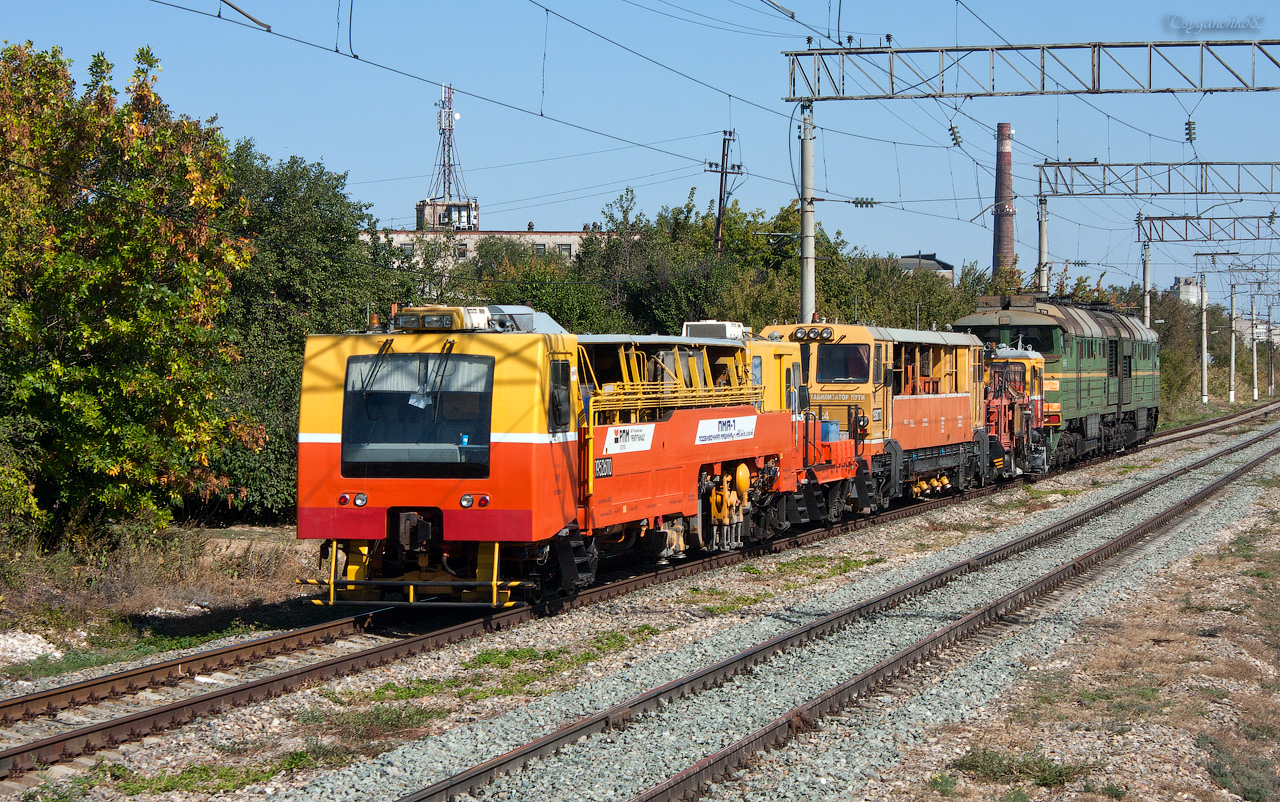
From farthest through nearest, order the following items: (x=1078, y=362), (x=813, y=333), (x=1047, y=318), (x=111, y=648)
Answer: (x=1078, y=362), (x=1047, y=318), (x=813, y=333), (x=111, y=648)

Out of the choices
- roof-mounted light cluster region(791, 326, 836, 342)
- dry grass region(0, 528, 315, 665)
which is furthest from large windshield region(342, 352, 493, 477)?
roof-mounted light cluster region(791, 326, 836, 342)

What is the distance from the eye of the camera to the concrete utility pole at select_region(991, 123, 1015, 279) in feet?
244

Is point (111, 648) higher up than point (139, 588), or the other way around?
point (139, 588)

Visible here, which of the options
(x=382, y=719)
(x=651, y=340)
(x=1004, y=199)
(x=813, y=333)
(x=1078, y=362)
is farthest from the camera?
(x=1004, y=199)

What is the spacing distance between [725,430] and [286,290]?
18884mm

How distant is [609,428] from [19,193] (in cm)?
918

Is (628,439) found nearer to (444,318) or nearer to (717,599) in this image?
(717,599)

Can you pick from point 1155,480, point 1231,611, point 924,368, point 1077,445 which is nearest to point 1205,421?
point 1077,445

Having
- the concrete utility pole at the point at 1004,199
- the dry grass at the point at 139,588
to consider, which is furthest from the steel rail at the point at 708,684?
the concrete utility pole at the point at 1004,199

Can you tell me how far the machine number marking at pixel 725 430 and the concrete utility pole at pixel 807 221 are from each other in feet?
17.5

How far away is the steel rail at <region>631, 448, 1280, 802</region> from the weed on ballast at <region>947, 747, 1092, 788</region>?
118cm

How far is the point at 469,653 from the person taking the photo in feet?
33.7

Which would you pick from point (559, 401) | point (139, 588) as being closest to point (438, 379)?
point (559, 401)

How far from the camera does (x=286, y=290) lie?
2980cm
